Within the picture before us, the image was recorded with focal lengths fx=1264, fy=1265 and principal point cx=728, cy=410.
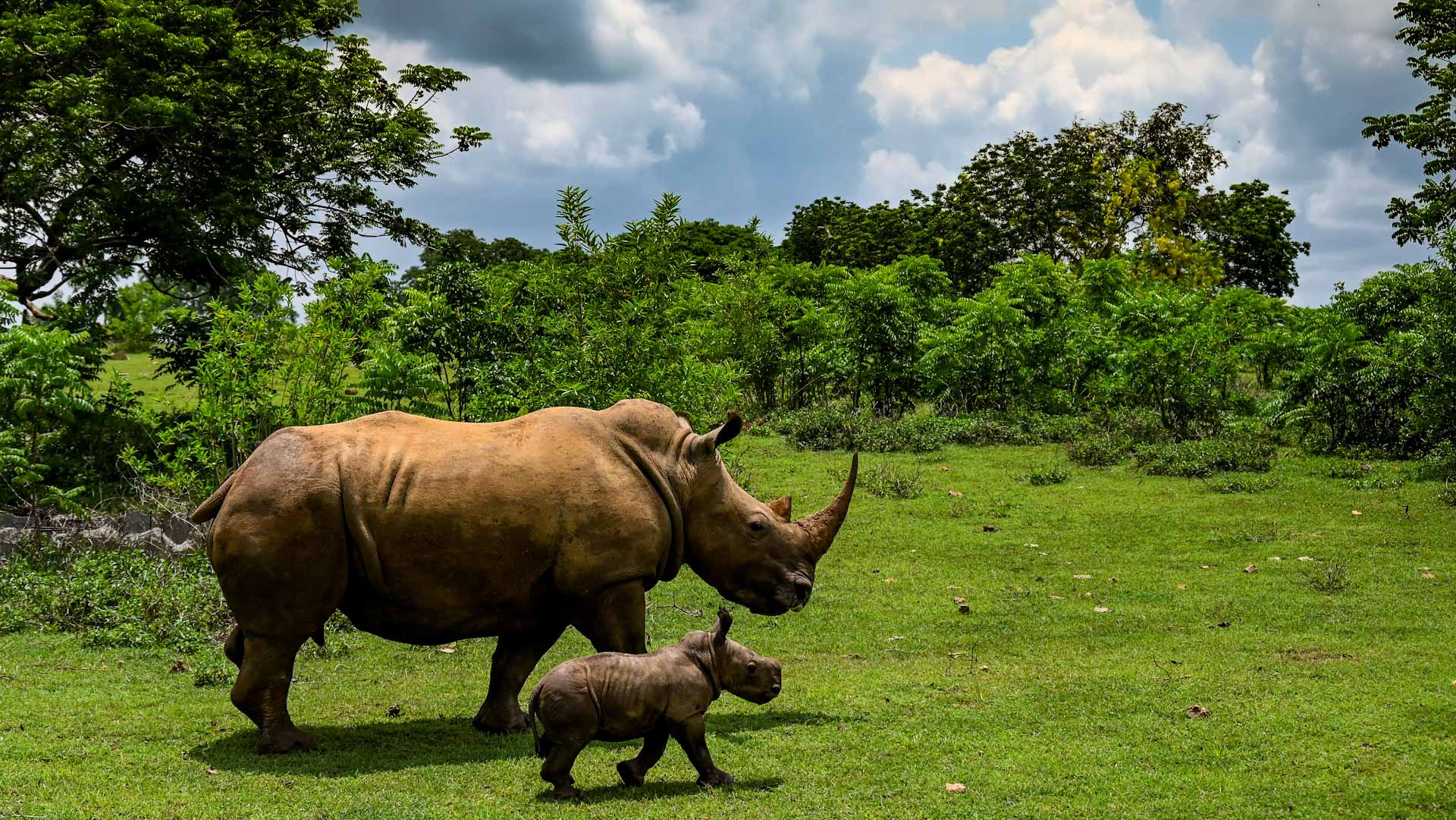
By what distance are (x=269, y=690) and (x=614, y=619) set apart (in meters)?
2.02

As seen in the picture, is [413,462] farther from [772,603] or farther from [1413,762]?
[1413,762]

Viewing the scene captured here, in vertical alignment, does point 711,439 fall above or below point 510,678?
above

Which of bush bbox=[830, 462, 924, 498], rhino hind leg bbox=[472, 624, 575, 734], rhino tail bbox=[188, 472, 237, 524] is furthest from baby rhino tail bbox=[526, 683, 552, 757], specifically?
bush bbox=[830, 462, 924, 498]

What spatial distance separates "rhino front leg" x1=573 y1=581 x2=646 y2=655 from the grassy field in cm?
65

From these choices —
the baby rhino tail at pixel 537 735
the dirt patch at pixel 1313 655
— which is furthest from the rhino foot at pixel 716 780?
the dirt patch at pixel 1313 655

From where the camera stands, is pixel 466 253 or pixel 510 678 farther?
pixel 466 253

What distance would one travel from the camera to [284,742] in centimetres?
736

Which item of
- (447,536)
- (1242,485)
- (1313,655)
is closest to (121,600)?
(447,536)

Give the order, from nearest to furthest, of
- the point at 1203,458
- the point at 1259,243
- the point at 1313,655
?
the point at 1313,655
the point at 1203,458
the point at 1259,243

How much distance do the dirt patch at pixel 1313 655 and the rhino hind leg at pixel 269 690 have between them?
24.8ft

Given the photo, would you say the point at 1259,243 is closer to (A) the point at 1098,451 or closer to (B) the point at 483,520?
(A) the point at 1098,451

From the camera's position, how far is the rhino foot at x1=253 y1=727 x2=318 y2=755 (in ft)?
24.1

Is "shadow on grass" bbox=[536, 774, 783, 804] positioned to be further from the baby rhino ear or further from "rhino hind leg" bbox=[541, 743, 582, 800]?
the baby rhino ear

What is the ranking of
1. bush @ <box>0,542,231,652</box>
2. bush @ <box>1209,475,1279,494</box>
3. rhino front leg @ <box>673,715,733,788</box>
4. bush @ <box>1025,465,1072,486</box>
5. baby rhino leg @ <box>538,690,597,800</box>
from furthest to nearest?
bush @ <box>1025,465,1072,486</box> → bush @ <box>1209,475,1279,494</box> → bush @ <box>0,542,231,652</box> → rhino front leg @ <box>673,715,733,788</box> → baby rhino leg @ <box>538,690,597,800</box>
